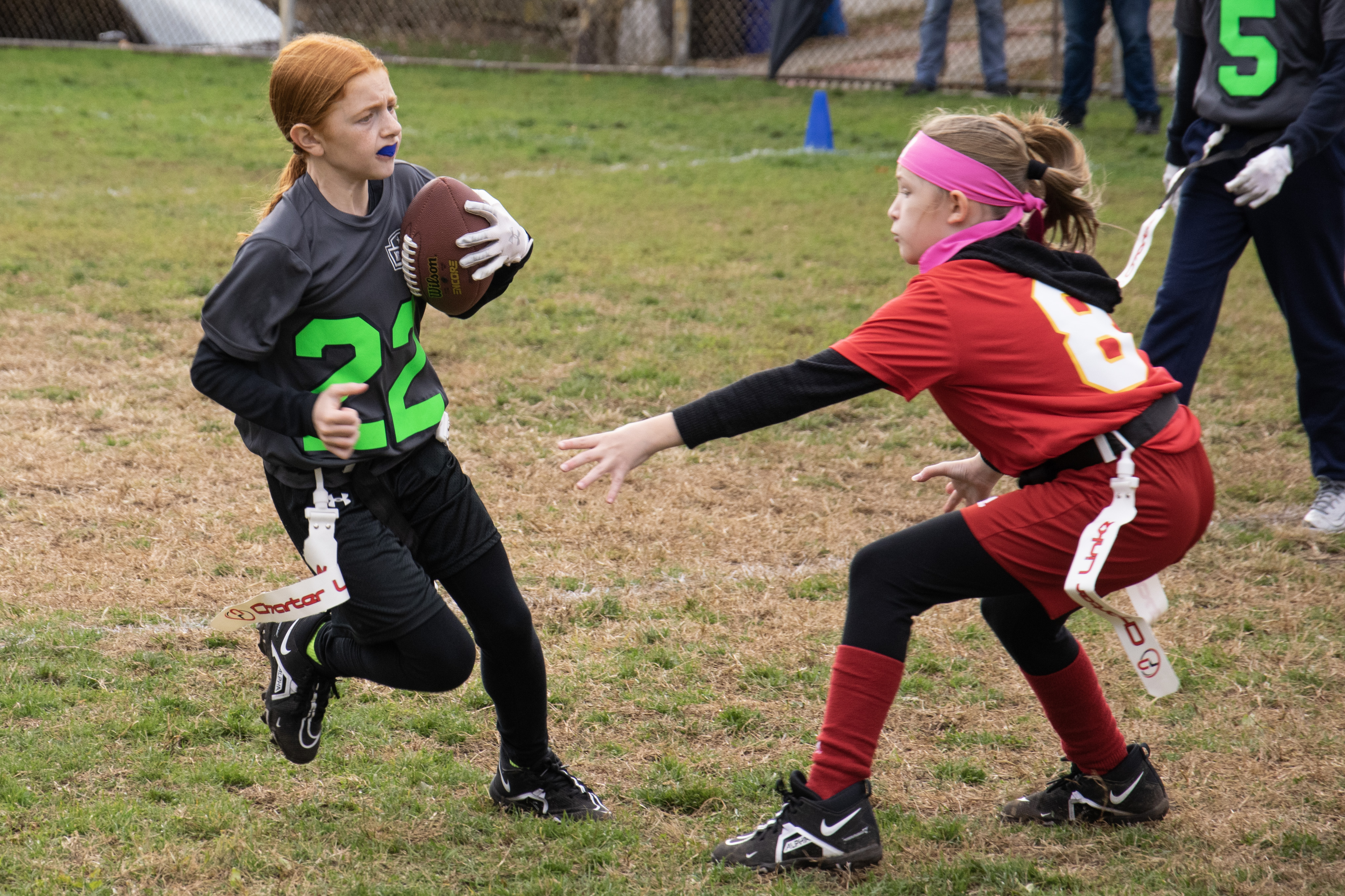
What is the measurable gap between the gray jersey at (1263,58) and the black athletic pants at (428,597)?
313 centimetres

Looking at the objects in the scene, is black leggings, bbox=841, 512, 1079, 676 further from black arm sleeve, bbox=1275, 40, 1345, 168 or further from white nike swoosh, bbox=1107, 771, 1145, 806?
black arm sleeve, bbox=1275, 40, 1345, 168

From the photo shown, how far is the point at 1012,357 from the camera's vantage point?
99.5 inches

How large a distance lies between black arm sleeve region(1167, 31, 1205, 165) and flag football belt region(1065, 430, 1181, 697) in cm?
258

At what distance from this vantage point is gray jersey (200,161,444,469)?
2.51 m

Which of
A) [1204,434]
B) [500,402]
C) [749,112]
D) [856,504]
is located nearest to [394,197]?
[856,504]

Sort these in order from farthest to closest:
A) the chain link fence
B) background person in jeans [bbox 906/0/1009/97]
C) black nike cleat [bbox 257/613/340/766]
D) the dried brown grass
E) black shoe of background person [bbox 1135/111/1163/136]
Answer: the chain link fence, background person in jeans [bbox 906/0/1009/97], black shoe of background person [bbox 1135/111/1163/136], the dried brown grass, black nike cleat [bbox 257/613/340/766]

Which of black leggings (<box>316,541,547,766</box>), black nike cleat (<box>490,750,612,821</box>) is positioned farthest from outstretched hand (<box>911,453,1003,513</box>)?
black nike cleat (<box>490,750,612,821</box>)

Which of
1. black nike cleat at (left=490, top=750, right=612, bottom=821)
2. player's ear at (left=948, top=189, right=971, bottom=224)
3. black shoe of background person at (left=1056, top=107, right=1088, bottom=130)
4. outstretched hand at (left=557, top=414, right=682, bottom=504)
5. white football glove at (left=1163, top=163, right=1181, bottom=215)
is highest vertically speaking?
player's ear at (left=948, top=189, right=971, bottom=224)

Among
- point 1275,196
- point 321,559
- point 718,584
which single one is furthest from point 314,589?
point 1275,196

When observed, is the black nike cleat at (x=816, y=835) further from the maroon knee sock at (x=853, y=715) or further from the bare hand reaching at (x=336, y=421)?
the bare hand reaching at (x=336, y=421)

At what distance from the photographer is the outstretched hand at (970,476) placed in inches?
115

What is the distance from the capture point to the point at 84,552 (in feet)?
13.6

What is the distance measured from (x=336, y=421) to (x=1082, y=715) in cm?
172

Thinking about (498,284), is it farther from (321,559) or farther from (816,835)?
(816,835)
